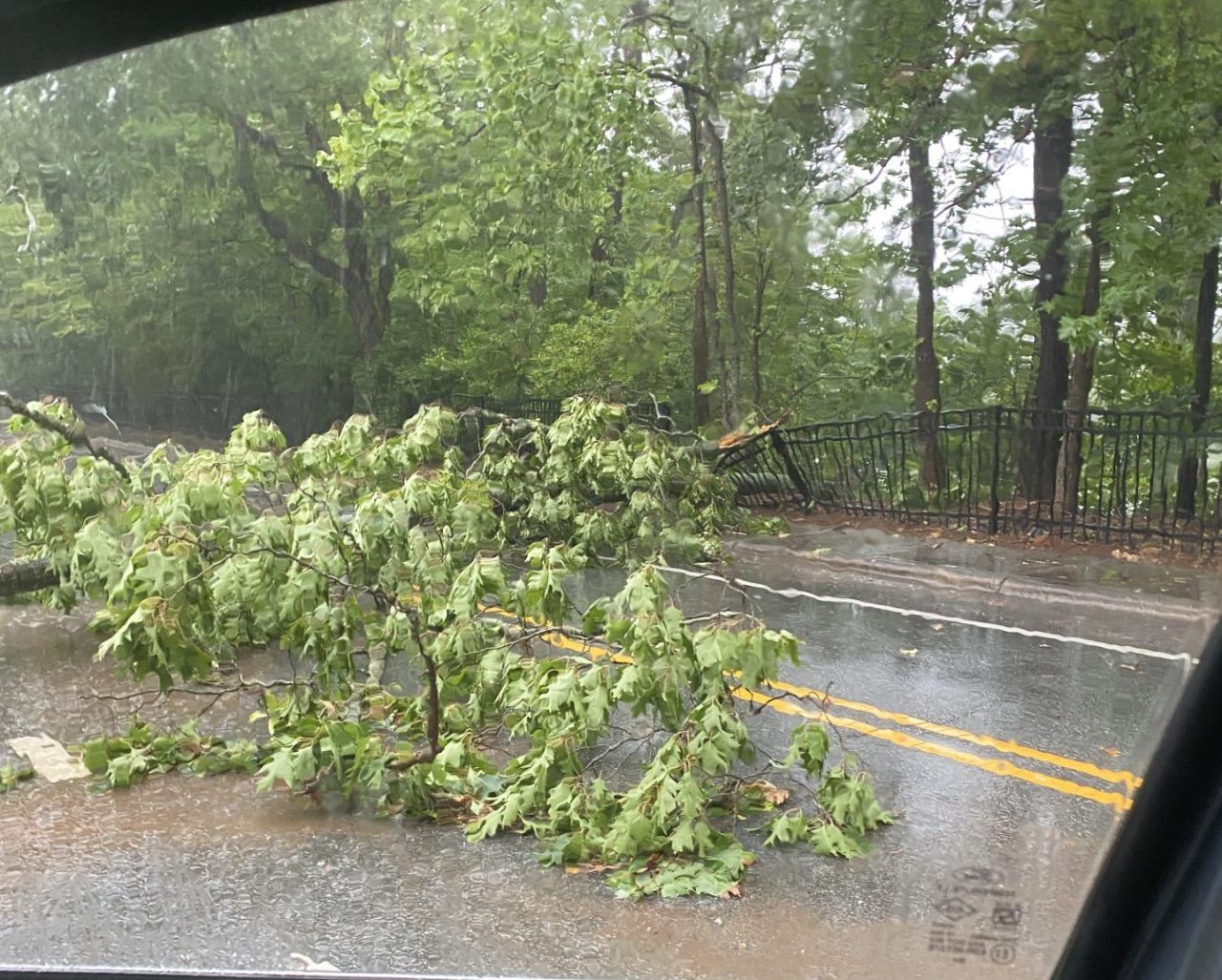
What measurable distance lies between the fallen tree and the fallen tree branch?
0.04ft

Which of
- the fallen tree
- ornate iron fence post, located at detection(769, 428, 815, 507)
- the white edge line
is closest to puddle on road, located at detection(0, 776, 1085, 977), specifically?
the fallen tree

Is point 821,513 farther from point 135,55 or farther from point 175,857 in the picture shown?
point 135,55

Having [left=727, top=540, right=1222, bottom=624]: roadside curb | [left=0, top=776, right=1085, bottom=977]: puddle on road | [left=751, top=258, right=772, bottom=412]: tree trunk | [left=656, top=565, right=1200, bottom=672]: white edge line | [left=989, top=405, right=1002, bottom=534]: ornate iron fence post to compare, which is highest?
[left=751, top=258, right=772, bottom=412]: tree trunk

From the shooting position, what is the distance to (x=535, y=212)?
3844 millimetres

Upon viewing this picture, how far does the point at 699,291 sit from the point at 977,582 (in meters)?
1.43

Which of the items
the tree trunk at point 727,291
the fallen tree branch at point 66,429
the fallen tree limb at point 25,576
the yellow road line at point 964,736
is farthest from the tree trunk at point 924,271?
the fallen tree limb at point 25,576

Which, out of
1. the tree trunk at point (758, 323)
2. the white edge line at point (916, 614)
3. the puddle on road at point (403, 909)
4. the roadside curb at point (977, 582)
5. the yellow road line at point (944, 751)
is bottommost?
the puddle on road at point (403, 909)

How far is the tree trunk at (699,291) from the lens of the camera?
3680mm

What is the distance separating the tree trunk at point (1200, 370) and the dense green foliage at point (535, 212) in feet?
1.22

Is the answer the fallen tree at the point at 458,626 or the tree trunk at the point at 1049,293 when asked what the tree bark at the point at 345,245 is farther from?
the tree trunk at the point at 1049,293

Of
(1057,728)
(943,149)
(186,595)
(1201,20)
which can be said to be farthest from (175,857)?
(1201,20)

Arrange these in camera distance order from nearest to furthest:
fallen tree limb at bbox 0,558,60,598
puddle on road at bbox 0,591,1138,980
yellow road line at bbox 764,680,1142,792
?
puddle on road at bbox 0,591,1138,980
yellow road line at bbox 764,680,1142,792
fallen tree limb at bbox 0,558,60,598

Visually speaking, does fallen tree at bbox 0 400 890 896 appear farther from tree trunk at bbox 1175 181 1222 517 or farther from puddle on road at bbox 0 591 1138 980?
tree trunk at bbox 1175 181 1222 517

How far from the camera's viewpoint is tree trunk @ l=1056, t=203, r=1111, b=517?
324cm
